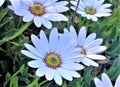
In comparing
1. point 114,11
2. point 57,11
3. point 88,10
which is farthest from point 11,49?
point 114,11

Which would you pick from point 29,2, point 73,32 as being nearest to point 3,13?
point 29,2

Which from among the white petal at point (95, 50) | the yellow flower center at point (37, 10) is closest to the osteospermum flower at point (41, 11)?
the yellow flower center at point (37, 10)

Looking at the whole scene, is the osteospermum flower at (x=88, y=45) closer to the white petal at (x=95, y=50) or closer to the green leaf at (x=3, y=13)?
the white petal at (x=95, y=50)

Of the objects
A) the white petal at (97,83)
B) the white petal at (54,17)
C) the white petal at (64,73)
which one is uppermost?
the white petal at (54,17)

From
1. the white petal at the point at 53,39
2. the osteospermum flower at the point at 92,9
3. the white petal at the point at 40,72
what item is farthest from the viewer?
the osteospermum flower at the point at 92,9

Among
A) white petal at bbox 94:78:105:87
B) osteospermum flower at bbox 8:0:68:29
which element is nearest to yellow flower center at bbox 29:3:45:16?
osteospermum flower at bbox 8:0:68:29

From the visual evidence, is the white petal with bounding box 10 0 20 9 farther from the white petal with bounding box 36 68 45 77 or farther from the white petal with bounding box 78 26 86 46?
the white petal with bounding box 78 26 86 46
